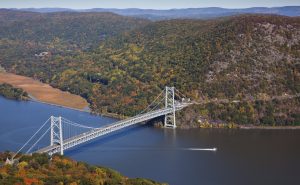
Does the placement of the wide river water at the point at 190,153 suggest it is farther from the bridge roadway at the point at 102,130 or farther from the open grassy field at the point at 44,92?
the open grassy field at the point at 44,92

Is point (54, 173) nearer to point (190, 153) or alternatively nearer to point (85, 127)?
point (190, 153)

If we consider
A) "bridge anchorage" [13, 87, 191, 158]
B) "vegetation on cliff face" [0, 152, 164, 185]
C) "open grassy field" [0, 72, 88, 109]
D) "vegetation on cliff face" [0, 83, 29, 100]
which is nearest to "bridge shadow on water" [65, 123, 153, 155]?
"bridge anchorage" [13, 87, 191, 158]

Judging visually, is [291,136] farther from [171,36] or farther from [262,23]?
[171,36]

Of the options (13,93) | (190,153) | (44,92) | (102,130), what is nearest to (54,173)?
(102,130)

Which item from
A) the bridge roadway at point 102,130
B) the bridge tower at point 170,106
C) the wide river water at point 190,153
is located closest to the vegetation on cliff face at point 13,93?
the wide river water at point 190,153

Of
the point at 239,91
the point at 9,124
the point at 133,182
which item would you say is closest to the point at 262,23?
the point at 239,91
